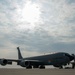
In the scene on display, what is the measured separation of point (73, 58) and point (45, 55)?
9.05 m

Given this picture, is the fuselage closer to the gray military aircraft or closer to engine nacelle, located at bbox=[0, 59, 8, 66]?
the gray military aircraft

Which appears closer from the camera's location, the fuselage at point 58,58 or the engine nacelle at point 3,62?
the fuselage at point 58,58

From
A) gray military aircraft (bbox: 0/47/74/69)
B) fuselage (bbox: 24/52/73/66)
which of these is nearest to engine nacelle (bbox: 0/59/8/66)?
gray military aircraft (bbox: 0/47/74/69)

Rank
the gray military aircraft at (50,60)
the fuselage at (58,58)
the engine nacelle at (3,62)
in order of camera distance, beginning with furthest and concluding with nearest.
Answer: the engine nacelle at (3,62) → the gray military aircraft at (50,60) → the fuselage at (58,58)

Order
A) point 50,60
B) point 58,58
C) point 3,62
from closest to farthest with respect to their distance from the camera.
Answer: point 58,58 → point 50,60 → point 3,62

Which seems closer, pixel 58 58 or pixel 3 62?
pixel 58 58

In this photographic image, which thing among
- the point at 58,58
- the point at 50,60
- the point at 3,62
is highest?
the point at 58,58

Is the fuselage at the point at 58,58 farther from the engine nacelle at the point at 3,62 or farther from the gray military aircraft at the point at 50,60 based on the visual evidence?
the engine nacelle at the point at 3,62

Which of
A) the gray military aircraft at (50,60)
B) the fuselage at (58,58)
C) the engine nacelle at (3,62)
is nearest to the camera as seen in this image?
the fuselage at (58,58)

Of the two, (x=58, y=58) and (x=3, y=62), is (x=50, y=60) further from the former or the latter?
(x=3, y=62)

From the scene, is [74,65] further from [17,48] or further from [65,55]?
[17,48]

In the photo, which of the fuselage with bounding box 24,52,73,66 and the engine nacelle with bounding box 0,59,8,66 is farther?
the engine nacelle with bounding box 0,59,8,66

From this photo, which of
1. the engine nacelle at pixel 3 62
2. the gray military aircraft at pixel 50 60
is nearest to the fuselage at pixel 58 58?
the gray military aircraft at pixel 50 60

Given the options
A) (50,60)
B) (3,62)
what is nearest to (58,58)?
(50,60)
